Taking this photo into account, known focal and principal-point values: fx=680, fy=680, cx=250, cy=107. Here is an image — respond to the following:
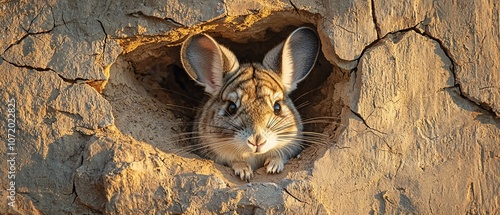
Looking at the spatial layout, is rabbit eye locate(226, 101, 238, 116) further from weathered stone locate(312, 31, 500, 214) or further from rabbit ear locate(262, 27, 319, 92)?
weathered stone locate(312, 31, 500, 214)

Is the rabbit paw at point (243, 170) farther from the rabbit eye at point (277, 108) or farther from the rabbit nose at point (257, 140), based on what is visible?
the rabbit eye at point (277, 108)

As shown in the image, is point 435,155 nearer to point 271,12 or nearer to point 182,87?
point 271,12

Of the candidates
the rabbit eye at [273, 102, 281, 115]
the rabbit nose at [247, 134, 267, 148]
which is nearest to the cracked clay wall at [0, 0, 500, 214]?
the rabbit nose at [247, 134, 267, 148]

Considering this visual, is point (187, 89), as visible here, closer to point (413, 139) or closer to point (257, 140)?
point (257, 140)

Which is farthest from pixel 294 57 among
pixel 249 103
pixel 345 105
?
pixel 345 105

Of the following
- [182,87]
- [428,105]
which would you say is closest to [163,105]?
[182,87]

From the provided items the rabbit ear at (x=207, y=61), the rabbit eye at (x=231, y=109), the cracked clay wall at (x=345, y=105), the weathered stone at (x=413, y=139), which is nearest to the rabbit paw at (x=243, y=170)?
the cracked clay wall at (x=345, y=105)
